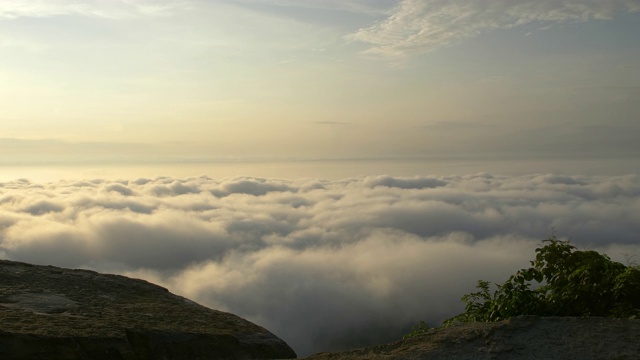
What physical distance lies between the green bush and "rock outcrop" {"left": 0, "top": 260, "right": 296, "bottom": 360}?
10.0ft

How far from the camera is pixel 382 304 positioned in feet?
472

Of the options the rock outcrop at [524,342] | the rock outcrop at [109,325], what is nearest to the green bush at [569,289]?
the rock outcrop at [524,342]

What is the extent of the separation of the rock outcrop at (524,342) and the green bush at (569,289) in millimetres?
1208

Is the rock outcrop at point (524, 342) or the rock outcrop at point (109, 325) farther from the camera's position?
the rock outcrop at point (109, 325)

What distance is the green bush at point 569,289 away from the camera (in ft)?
24.0

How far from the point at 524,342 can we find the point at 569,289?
7.57 ft

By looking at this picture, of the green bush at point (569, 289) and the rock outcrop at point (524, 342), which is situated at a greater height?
the green bush at point (569, 289)

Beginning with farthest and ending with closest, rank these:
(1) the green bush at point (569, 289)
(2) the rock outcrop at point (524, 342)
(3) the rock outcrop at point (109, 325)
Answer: (1) the green bush at point (569, 289) < (3) the rock outcrop at point (109, 325) < (2) the rock outcrop at point (524, 342)

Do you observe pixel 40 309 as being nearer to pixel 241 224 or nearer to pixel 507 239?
pixel 507 239

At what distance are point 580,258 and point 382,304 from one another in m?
139

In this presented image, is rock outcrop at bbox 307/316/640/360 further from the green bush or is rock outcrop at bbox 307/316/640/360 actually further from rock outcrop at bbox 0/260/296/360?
the green bush

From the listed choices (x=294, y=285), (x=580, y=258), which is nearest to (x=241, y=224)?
(x=294, y=285)

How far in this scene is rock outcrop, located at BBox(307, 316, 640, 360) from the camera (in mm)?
5574

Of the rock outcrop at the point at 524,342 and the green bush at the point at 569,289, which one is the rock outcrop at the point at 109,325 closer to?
the rock outcrop at the point at 524,342
